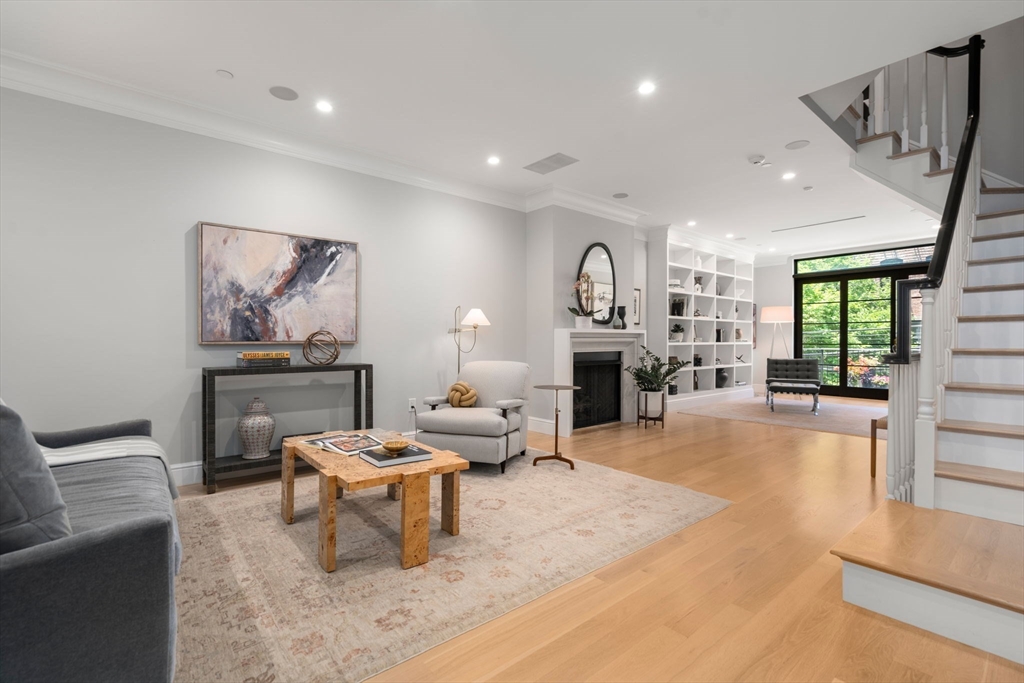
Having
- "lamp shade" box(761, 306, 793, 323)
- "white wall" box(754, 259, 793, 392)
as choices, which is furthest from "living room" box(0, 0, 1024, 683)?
"white wall" box(754, 259, 793, 392)

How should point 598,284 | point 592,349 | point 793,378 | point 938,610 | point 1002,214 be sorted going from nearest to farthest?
1. point 938,610
2. point 1002,214
3. point 592,349
4. point 598,284
5. point 793,378

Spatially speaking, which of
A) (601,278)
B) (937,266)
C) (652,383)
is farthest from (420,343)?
(937,266)

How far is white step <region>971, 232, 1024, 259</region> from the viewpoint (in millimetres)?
3410

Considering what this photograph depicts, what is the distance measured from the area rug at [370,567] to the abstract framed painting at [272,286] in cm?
128

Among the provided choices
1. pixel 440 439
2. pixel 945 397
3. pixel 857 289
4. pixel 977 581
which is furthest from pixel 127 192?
pixel 857 289

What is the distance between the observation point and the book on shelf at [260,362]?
370 cm

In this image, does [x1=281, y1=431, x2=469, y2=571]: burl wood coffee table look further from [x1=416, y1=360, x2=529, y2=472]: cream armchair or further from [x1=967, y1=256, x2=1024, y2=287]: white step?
[x1=967, y1=256, x2=1024, y2=287]: white step

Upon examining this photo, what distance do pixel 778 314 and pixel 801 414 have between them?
284 centimetres

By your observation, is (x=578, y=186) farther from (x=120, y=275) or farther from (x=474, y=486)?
(x=120, y=275)

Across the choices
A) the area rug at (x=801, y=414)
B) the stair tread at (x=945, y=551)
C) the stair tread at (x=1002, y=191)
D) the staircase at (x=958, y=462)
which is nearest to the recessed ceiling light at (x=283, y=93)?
the staircase at (x=958, y=462)

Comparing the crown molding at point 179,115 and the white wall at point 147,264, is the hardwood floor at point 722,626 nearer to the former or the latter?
the white wall at point 147,264

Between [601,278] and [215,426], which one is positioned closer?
[215,426]

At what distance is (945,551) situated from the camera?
1.93 meters

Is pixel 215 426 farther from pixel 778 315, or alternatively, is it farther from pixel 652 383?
pixel 778 315
